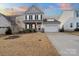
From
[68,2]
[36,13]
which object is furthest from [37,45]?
[68,2]

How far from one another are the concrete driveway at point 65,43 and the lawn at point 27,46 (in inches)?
2.6

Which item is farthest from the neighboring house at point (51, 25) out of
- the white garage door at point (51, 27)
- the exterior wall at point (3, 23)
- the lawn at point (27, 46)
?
the exterior wall at point (3, 23)

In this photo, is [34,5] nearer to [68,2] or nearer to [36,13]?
[36,13]

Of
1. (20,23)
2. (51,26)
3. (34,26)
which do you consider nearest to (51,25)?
(51,26)

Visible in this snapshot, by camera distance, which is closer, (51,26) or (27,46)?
(27,46)

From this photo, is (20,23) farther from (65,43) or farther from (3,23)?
(65,43)

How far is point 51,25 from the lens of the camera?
4176 millimetres

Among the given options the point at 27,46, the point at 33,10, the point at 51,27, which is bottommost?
the point at 27,46

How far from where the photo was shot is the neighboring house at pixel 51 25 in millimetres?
4141

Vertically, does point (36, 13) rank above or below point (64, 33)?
above

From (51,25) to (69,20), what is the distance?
241mm

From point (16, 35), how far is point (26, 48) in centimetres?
23

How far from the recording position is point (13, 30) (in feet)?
13.6

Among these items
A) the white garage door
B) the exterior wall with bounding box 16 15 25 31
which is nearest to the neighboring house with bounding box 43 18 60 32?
the white garage door
